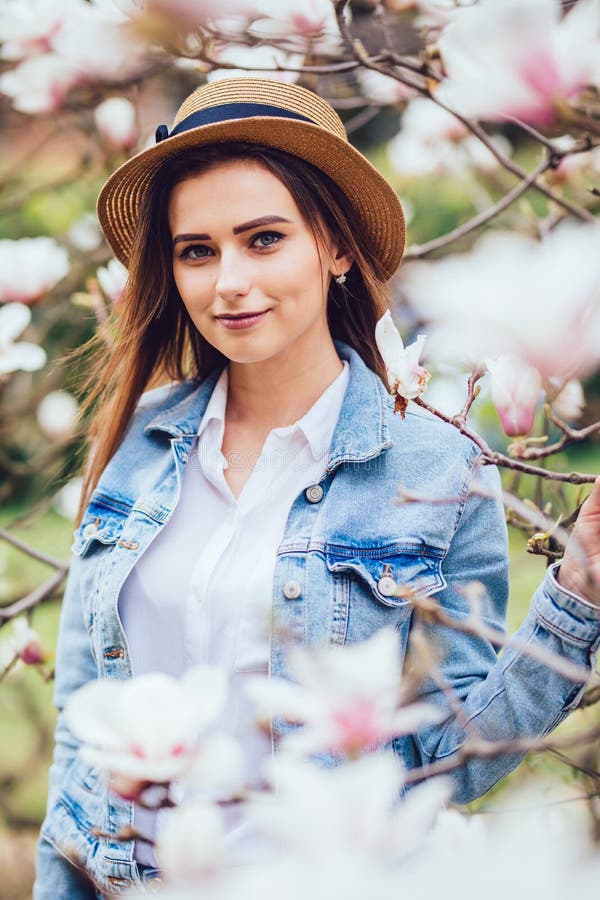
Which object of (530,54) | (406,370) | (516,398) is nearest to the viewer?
(530,54)

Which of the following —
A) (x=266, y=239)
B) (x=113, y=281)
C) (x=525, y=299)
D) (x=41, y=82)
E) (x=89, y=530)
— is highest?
(x=525, y=299)

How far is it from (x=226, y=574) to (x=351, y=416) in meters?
0.28

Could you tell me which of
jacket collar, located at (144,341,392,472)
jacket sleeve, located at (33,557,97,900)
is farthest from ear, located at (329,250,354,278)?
jacket sleeve, located at (33,557,97,900)

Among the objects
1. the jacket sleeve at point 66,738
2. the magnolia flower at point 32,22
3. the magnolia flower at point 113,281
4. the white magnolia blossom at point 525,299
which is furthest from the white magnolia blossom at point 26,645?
the white magnolia blossom at point 525,299

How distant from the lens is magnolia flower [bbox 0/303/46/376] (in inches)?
61.2

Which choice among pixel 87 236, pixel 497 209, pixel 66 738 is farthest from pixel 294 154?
pixel 87 236

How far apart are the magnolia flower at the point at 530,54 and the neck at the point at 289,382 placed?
688 mm

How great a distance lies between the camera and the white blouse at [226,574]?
4.16 feet

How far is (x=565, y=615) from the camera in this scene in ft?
3.29

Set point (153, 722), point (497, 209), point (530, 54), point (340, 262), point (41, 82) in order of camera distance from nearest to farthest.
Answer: point (153, 722), point (530, 54), point (340, 262), point (497, 209), point (41, 82)

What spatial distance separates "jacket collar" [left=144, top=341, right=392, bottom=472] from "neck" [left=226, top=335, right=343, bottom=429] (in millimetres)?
41

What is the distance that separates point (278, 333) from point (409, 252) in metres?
0.53

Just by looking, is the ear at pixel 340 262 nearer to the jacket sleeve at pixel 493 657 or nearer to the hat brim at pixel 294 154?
the hat brim at pixel 294 154

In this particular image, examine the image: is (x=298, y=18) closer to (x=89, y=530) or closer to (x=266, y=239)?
(x=266, y=239)
